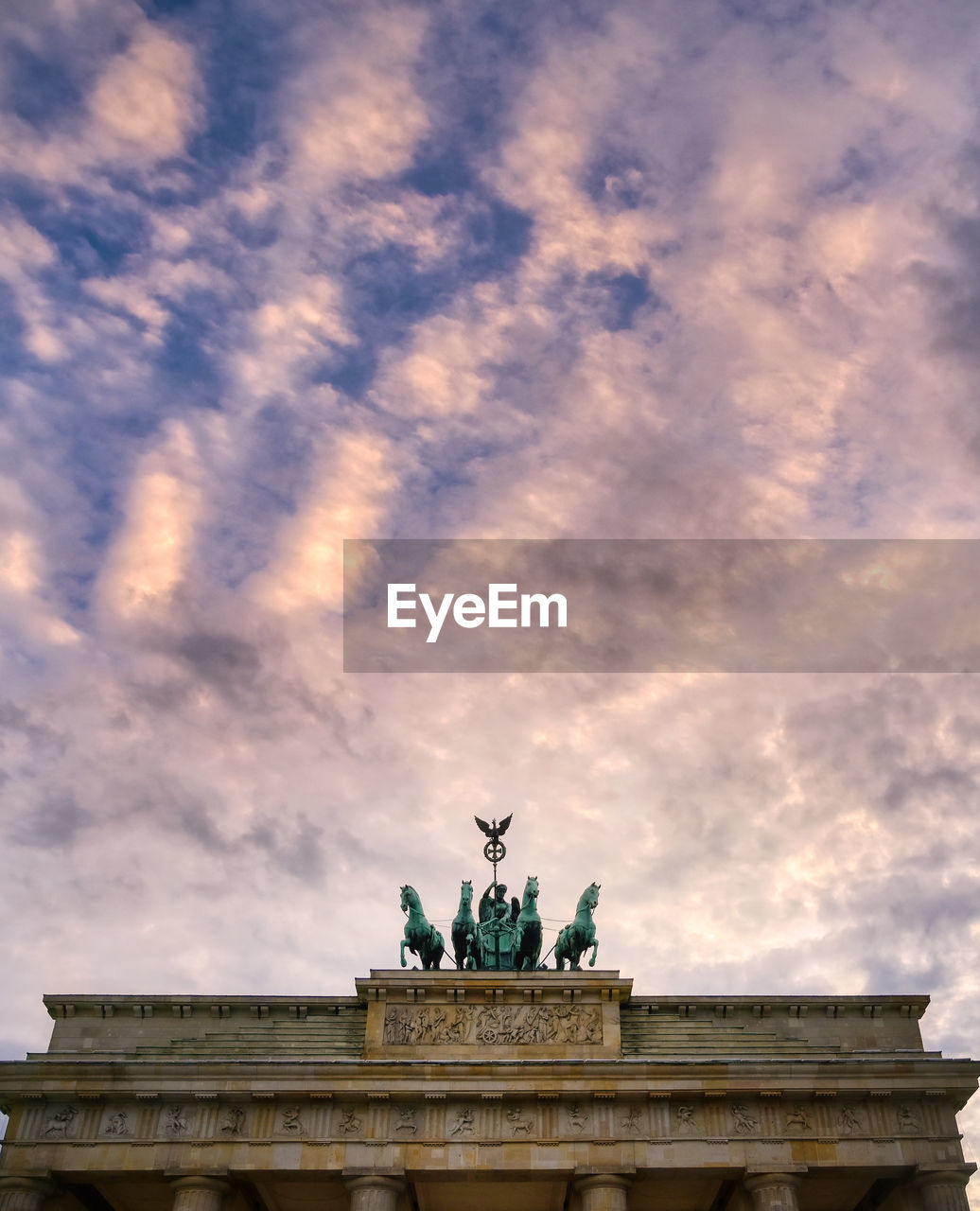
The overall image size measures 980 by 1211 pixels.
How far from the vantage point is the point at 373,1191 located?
30.8 meters

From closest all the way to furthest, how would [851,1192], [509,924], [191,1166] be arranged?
[191,1166] < [851,1192] < [509,924]

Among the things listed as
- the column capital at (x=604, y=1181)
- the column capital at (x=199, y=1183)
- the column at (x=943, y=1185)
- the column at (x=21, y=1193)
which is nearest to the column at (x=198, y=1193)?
the column capital at (x=199, y=1183)

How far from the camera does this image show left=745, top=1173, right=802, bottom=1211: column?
3066cm

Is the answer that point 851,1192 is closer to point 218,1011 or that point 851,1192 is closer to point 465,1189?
point 465,1189

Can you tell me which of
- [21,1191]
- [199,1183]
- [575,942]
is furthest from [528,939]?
[21,1191]

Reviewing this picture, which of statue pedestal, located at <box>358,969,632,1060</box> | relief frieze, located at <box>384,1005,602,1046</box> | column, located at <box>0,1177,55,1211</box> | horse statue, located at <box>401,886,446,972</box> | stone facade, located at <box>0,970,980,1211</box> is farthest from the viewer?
horse statue, located at <box>401,886,446,972</box>

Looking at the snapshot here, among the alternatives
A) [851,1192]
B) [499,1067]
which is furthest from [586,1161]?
[851,1192]

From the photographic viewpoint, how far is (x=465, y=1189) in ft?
109

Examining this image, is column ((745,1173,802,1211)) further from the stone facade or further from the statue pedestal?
the statue pedestal

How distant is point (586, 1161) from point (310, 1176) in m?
7.65

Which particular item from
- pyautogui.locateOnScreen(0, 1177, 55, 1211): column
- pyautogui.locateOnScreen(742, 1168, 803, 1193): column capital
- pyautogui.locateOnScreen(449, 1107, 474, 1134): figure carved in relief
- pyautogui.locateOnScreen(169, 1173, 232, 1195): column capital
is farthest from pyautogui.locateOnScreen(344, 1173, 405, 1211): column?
pyautogui.locateOnScreen(742, 1168, 803, 1193): column capital

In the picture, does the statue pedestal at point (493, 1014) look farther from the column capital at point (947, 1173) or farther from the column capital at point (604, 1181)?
the column capital at point (947, 1173)

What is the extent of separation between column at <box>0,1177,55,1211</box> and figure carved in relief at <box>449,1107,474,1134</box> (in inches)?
447

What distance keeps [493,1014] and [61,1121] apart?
12515mm
